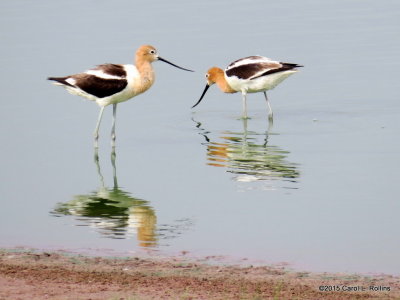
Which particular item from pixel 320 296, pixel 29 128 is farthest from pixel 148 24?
pixel 320 296

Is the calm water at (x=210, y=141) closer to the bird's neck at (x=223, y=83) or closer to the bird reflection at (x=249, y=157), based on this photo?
the bird reflection at (x=249, y=157)

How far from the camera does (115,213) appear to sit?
11.8 m

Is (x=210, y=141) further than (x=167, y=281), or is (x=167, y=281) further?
(x=210, y=141)

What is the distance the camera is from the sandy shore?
8.63 metres

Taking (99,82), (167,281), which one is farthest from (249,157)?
(167,281)

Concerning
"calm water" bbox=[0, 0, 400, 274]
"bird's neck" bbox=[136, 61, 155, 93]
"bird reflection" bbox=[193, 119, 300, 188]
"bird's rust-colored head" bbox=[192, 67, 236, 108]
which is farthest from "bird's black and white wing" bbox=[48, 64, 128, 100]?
"bird's rust-colored head" bbox=[192, 67, 236, 108]

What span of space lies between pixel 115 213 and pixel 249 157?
10.7 ft

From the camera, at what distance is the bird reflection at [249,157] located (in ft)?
44.3

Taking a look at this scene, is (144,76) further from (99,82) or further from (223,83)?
(223,83)

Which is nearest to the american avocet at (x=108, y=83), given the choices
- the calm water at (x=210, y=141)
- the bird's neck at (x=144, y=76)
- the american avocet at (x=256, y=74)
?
the bird's neck at (x=144, y=76)

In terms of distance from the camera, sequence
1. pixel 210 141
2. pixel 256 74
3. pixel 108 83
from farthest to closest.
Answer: pixel 256 74
pixel 210 141
pixel 108 83

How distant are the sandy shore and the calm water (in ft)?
1.71

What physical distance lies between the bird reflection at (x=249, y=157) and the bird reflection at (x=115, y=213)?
163 cm

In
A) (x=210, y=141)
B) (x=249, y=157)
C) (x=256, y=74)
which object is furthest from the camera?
(x=256, y=74)
